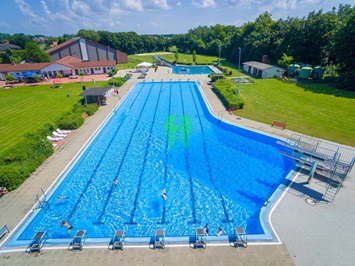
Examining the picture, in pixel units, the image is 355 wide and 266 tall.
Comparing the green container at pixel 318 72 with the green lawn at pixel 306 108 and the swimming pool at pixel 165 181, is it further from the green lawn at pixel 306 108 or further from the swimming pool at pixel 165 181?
the swimming pool at pixel 165 181

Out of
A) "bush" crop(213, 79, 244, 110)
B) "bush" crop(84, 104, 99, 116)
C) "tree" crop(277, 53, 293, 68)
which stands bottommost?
"bush" crop(84, 104, 99, 116)

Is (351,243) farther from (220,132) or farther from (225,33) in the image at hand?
(225,33)

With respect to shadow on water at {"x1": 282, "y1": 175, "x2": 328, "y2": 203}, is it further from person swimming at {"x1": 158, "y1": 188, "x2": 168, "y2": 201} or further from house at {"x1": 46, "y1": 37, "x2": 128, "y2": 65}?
house at {"x1": 46, "y1": 37, "x2": 128, "y2": 65}

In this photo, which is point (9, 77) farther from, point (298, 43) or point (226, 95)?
point (298, 43)

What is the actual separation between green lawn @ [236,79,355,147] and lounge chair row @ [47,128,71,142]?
1846 cm

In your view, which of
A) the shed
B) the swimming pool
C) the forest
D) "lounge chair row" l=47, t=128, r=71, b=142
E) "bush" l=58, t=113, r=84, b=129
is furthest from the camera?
the forest

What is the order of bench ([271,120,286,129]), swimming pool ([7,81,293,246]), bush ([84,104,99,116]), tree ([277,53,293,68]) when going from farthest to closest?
tree ([277,53,293,68]) < bush ([84,104,99,116]) < bench ([271,120,286,129]) < swimming pool ([7,81,293,246])

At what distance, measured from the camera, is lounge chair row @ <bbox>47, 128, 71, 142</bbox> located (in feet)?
63.0

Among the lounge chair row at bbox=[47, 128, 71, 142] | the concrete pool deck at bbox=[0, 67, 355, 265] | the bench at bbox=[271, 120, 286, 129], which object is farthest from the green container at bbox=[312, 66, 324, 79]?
the lounge chair row at bbox=[47, 128, 71, 142]

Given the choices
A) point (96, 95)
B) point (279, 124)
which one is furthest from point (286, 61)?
point (96, 95)

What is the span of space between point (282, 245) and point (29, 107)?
3191cm

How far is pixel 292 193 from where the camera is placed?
1260 cm

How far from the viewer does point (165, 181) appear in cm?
1484

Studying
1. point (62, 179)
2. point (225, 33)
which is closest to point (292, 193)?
point (62, 179)
